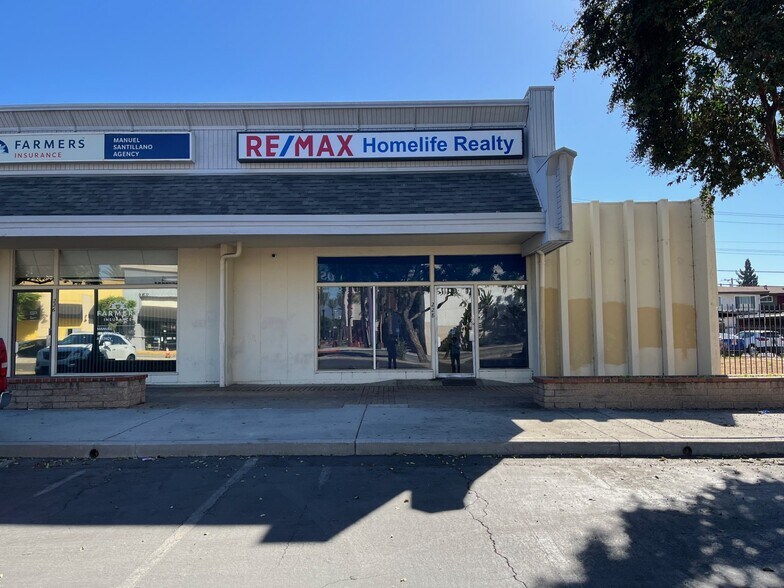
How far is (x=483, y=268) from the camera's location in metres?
12.8

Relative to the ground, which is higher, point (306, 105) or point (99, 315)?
point (306, 105)

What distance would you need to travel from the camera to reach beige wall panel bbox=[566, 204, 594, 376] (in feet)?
41.0

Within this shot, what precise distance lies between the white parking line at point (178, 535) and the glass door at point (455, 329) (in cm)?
696

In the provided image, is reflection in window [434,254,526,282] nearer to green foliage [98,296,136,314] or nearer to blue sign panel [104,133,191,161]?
blue sign panel [104,133,191,161]

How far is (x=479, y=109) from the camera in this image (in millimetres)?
12469

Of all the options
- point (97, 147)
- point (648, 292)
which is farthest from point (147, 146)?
point (648, 292)

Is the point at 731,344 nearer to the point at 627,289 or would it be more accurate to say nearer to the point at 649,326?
the point at 649,326

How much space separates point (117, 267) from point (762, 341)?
14.6 meters

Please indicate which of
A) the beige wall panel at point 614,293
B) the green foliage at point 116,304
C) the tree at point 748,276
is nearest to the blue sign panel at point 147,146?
the green foliage at point 116,304

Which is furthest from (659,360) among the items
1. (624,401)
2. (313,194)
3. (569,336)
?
(313,194)

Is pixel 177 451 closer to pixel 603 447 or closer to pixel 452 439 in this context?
pixel 452 439

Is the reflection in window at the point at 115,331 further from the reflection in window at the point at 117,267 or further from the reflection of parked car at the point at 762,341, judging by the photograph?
the reflection of parked car at the point at 762,341

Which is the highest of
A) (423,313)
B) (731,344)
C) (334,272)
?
(334,272)

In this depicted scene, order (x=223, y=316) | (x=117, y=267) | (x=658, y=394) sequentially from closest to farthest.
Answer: (x=658, y=394), (x=223, y=316), (x=117, y=267)
